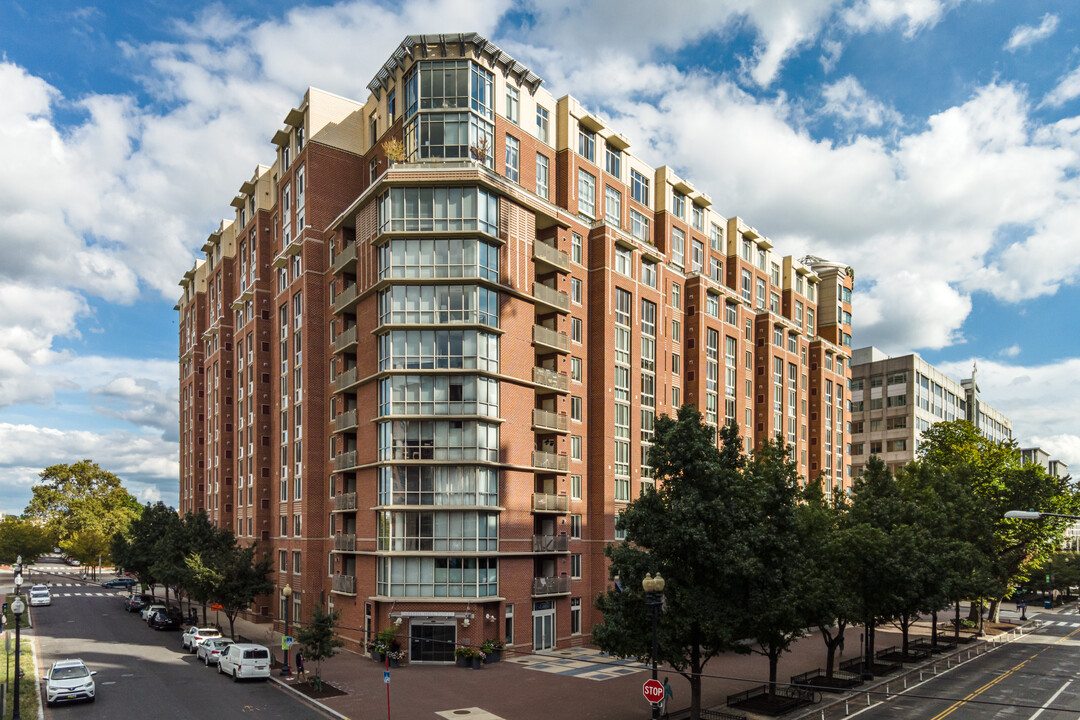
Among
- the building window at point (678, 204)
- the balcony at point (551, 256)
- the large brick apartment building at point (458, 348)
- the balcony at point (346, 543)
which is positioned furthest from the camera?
the building window at point (678, 204)

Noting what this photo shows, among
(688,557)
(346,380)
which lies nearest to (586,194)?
(346,380)

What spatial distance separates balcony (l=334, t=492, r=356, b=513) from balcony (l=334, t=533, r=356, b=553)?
167 cm

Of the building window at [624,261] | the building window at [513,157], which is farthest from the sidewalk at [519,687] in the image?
the building window at [513,157]

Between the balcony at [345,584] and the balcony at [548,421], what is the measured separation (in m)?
14.6

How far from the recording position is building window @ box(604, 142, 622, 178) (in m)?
57.4

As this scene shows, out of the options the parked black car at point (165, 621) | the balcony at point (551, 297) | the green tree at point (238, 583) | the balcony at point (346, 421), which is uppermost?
the balcony at point (551, 297)

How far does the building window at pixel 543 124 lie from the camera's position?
52.1 m

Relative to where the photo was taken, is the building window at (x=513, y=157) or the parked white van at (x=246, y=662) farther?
the building window at (x=513, y=157)

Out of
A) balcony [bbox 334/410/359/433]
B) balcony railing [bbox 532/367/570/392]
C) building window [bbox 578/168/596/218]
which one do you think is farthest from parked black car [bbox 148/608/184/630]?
building window [bbox 578/168/596/218]

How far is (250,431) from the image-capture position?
206ft

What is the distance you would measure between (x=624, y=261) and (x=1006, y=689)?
1349 inches

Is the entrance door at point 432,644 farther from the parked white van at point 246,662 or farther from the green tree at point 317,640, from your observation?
the parked white van at point 246,662

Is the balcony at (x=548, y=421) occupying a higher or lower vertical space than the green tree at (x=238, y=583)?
higher

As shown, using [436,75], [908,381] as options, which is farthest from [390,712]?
[908,381]
